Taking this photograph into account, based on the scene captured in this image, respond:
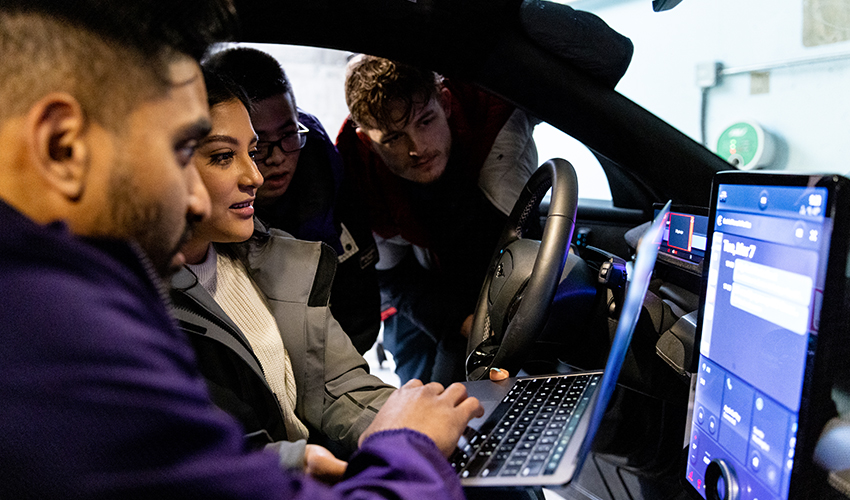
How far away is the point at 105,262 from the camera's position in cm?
37

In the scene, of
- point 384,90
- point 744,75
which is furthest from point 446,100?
point 744,75

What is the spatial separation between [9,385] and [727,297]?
68cm

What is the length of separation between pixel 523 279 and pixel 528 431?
0.36 metres

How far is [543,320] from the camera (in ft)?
2.87

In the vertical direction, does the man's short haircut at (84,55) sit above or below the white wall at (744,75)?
below

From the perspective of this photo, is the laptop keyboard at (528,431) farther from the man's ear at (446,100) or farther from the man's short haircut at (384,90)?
the man's ear at (446,100)

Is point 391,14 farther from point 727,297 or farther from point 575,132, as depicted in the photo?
point 727,297

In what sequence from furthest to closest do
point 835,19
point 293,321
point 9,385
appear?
point 835,19, point 293,321, point 9,385

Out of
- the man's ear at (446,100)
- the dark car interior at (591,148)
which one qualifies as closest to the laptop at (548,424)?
the dark car interior at (591,148)

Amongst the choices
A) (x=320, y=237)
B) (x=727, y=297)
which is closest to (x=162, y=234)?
(x=727, y=297)

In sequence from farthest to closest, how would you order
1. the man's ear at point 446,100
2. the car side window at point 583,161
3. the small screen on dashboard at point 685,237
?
the car side window at point 583,161
the man's ear at point 446,100
the small screen on dashboard at point 685,237

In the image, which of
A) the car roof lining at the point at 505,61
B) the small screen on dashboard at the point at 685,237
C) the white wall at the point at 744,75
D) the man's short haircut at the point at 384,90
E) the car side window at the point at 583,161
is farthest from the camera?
the car side window at the point at 583,161

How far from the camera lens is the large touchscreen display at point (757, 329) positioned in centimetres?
49

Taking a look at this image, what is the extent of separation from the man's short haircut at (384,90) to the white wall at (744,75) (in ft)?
4.01
